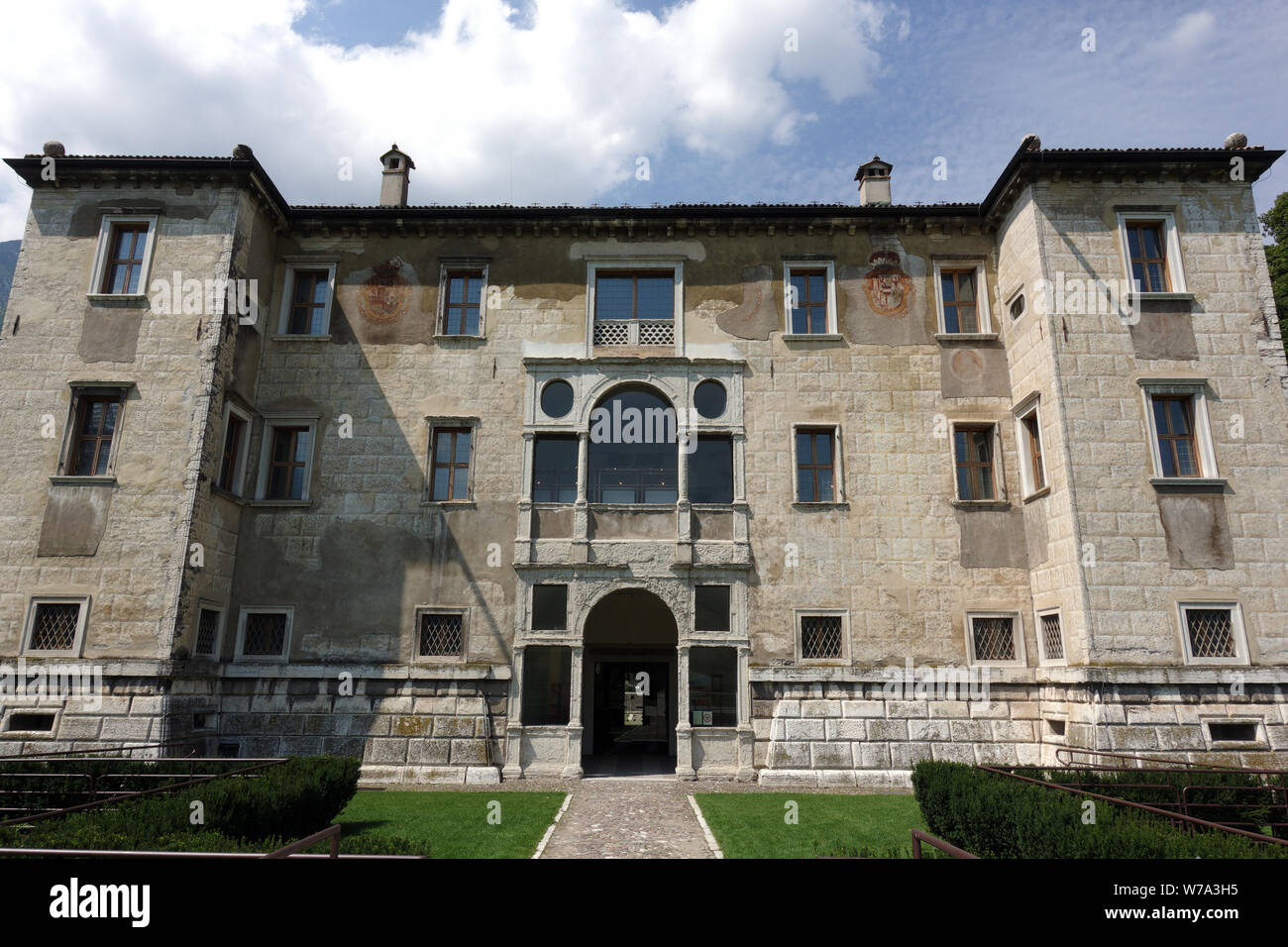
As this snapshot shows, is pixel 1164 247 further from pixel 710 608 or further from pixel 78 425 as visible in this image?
pixel 78 425

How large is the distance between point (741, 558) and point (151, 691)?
12554mm

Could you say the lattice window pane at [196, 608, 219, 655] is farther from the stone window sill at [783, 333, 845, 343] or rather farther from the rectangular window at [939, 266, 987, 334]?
the rectangular window at [939, 266, 987, 334]

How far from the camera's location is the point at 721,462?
782 inches

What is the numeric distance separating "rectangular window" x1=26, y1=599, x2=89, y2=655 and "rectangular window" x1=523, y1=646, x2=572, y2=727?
9056 mm

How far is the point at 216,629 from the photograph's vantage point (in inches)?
687

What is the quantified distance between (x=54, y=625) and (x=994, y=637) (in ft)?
66.1

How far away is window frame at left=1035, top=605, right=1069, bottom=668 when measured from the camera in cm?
1608

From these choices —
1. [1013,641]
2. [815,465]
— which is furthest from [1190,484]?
[815,465]

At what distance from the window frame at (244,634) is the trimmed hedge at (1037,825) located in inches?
541

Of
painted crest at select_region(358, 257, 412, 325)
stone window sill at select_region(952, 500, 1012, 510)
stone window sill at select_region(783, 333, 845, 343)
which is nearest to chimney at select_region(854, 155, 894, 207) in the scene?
stone window sill at select_region(783, 333, 845, 343)

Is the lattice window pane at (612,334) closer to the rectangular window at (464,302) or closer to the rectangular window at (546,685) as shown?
the rectangular window at (464,302)

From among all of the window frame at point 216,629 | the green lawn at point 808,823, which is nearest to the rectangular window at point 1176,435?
the green lawn at point 808,823
